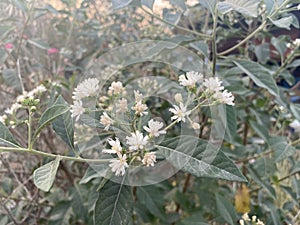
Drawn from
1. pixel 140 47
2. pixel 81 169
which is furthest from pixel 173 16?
pixel 81 169

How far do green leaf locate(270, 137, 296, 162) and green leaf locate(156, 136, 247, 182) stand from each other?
435mm

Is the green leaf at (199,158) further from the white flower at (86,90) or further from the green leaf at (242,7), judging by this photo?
the green leaf at (242,7)

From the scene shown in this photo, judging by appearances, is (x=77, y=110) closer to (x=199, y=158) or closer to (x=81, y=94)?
(x=81, y=94)

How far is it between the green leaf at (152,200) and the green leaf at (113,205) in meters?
0.40

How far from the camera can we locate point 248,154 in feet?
4.01

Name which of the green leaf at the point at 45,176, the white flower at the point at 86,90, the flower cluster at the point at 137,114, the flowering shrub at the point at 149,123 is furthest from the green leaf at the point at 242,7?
the green leaf at the point at 45,176

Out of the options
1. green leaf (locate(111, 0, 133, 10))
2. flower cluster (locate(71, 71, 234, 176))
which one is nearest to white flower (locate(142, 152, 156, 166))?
flower cluster (locate(71, 71, 234, 176))

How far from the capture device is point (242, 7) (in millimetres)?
664

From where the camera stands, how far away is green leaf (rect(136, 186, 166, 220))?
1.00m

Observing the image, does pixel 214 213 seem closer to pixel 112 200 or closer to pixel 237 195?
pixel 237 195

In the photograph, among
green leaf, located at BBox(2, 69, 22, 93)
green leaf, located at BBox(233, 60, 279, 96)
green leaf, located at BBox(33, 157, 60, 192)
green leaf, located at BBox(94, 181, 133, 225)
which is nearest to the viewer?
green leaf, located at BBox(33, 157, 60, 192)

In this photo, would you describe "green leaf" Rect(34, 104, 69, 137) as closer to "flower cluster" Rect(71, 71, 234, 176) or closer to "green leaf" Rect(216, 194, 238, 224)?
"flower cluster" Rect(71, 71, 234, 176)

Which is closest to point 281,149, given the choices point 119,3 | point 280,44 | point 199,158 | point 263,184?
point 263,184

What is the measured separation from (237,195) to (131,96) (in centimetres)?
66
